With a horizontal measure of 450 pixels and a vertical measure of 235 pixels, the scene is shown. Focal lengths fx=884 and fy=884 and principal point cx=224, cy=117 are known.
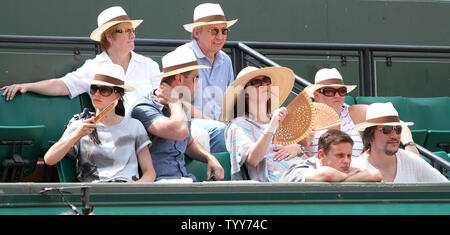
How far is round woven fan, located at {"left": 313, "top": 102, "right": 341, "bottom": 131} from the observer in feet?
18.4

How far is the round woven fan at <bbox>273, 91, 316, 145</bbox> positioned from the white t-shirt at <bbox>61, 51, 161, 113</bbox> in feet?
3.64

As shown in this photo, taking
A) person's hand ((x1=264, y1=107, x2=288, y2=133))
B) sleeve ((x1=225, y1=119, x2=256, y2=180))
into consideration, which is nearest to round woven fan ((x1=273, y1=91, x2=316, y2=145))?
person's hand ((x1=264, y1=107, x2=288, y2=133))

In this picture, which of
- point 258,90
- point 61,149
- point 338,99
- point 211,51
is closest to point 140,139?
point 61,149

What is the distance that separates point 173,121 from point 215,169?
1.25ft

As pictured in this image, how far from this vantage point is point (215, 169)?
5.20 m

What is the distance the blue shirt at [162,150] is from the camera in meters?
5.13

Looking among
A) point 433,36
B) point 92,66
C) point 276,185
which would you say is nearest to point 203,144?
point 92,66

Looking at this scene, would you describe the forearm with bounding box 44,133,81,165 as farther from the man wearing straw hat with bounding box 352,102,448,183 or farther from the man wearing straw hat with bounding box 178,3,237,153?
the man wearing straw hat with bounding box 352,102,448,183

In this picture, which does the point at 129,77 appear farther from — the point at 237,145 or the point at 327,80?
the point at 327,80

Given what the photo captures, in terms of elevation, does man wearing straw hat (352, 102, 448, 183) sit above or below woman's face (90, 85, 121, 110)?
below

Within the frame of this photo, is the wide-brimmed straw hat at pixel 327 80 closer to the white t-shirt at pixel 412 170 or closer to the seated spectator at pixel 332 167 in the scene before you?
the white t-shirt at pixel 412 170
